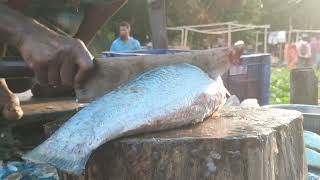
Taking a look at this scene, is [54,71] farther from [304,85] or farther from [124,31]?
[124,31]

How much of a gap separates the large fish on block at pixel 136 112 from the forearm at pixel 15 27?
44cm

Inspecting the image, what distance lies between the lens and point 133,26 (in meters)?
22.5

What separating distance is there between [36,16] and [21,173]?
1.19 meters

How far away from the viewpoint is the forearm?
7.55 feet

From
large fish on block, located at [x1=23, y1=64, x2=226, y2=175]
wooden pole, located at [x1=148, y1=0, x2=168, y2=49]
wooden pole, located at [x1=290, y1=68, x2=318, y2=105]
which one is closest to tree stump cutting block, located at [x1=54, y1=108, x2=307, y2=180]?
large fish on block, located at [x1=23, y1=64, x2=226, y2=175]

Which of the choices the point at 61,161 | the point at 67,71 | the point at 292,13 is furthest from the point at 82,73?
the point at 292,13

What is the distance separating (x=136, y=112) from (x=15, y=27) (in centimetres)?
69

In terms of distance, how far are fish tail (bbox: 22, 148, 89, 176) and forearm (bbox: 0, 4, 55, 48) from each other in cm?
60

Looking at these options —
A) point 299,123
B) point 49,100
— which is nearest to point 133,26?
point 49,100

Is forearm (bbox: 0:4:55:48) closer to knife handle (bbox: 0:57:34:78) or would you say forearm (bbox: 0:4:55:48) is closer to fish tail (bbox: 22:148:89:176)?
knife handle (bbox: 0:57:34:78)

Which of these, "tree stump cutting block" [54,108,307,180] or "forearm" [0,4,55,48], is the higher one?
"forearm" [0,4,55,48]

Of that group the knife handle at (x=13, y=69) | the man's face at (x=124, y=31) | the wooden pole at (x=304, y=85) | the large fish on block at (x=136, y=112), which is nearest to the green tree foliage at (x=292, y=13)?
the man's face at (x=124, y=31)

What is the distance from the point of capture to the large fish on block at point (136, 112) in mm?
1878

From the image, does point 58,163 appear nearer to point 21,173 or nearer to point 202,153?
point 202,153
